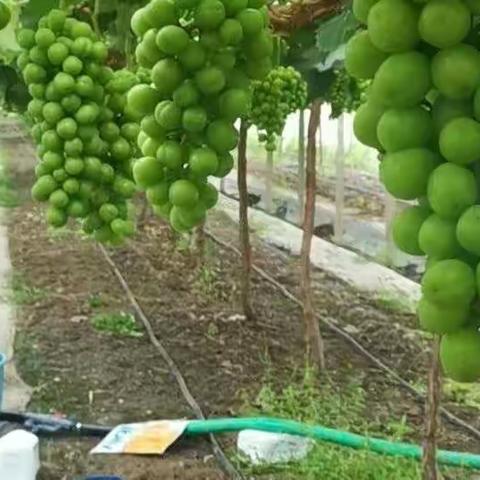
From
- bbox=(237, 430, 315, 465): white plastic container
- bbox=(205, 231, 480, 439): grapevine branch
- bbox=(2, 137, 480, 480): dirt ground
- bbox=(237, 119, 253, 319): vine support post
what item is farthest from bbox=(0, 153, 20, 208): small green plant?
bbox=(237, 430, 315, 465): white plastic container

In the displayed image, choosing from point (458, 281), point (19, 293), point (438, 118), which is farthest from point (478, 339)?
point (19, 293)

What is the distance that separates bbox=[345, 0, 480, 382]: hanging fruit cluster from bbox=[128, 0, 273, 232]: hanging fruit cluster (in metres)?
0.36

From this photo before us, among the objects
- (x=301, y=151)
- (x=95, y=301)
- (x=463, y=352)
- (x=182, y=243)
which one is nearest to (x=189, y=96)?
(x=463, y=352)

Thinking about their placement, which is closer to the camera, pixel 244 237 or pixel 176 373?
pixel 176 373

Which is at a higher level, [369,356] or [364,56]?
[364,56]

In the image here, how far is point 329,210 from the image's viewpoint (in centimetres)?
1115

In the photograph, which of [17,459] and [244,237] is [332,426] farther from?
[244,237]

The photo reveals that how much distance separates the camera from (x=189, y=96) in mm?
1084

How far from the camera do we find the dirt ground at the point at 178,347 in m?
3.73

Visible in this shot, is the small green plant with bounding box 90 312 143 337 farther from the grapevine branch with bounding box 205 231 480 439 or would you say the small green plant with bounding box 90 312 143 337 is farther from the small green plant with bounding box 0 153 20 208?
the small green plant with bounding box 0 153 20 208

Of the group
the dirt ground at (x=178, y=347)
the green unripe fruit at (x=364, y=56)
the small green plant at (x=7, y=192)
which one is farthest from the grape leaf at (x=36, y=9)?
the small green plant at (x=7, y=192)

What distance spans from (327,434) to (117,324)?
7.19 feet

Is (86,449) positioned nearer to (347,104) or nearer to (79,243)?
(347,104)

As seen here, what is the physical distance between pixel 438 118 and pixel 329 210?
10452mm
